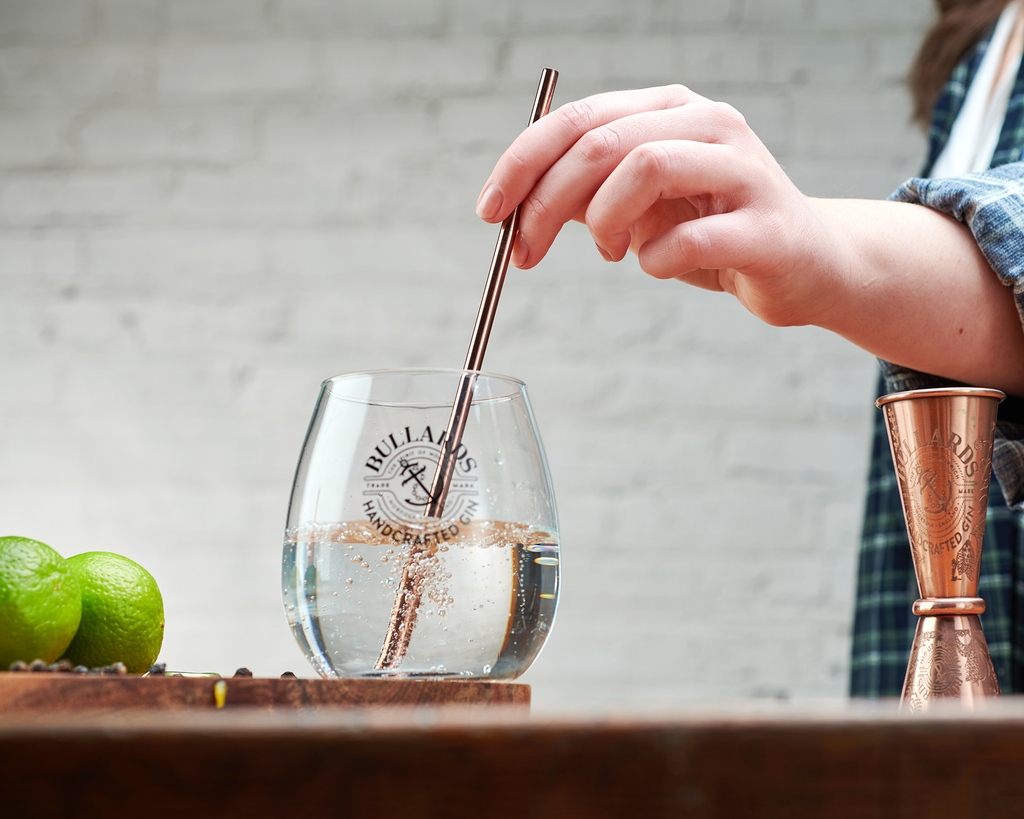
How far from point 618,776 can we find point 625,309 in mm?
1494

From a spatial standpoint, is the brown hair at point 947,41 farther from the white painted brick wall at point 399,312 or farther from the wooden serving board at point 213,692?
the wooden serving board at point 213,692

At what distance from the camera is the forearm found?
0.60m

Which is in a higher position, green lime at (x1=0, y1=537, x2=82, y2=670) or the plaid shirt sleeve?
the plaid shirt sleeve

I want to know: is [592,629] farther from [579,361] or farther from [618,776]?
[618,776]

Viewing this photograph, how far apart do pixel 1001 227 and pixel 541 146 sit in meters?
0.30

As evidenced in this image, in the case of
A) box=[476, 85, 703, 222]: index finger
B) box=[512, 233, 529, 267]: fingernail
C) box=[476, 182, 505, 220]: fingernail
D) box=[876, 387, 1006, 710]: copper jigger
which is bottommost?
box=[876, 387, 1006, 710]: copper jigger

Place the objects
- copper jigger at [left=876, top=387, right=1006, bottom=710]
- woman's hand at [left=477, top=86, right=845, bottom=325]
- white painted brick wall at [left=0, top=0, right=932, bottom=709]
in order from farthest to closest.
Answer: white painted brick wall at [left=0, top=0, right=932, bottom=709], woman's hand at [left=477, top=86, right=845, bottom=325], copper jigger at [left=876, top=387, right=1006, bottom=710]

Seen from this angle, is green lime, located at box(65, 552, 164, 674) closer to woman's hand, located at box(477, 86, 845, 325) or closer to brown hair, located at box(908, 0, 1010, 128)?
woman's hand, located at box(477, 86, 845, 325)

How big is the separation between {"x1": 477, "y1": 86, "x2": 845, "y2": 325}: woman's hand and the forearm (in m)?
0.05

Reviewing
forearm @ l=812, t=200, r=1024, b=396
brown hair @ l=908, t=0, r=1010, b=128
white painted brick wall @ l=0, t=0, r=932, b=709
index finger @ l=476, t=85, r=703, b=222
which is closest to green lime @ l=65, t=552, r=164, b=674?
index finger @ l=476, t=85, r=703, b=222

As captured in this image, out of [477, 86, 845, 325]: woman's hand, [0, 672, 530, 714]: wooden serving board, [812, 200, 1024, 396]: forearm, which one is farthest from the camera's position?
[812, 200, 1024, 396]: forearm

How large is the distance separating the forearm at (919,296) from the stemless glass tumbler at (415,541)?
0.85 feet

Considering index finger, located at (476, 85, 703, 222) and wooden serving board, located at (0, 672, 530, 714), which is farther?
index finger, located at (476, 85, 703, 222)

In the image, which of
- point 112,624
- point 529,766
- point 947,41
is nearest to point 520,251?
point 112,624
